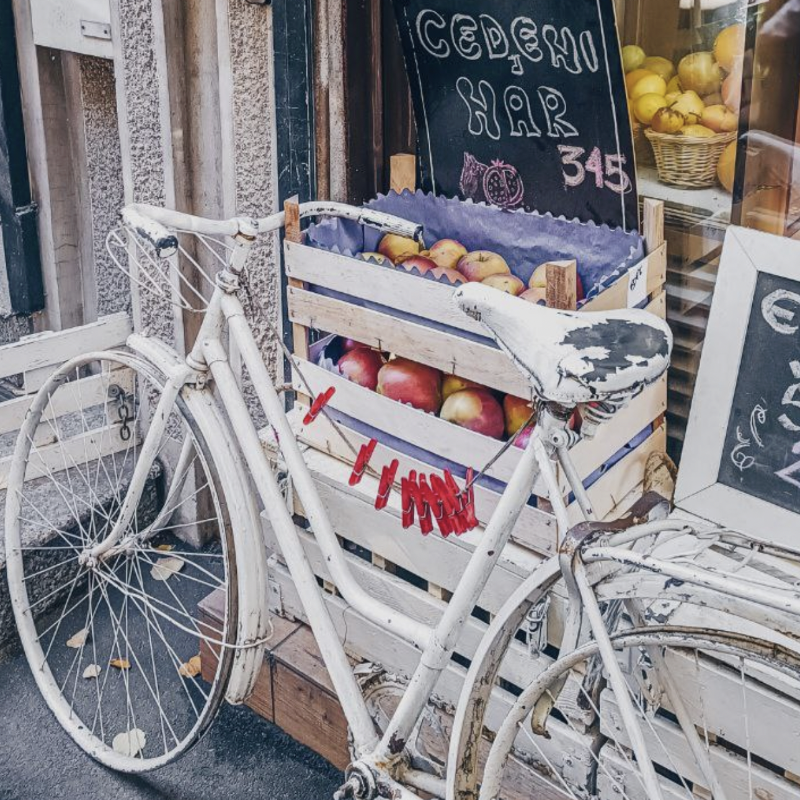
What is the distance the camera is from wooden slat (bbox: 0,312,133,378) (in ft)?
10.9

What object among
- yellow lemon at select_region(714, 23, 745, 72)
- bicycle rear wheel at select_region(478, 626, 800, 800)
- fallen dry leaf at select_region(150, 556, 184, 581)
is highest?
yellow lemon at select_region(714, 23, 745, 72)

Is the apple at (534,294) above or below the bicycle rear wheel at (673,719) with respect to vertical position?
above

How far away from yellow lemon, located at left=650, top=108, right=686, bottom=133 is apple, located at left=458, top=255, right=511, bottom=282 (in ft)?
1.71

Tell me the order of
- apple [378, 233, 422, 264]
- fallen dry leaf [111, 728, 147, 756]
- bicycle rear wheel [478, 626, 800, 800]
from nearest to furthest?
1. bicycle rear wheel [478, 626, 800, 800]
2. apple [378, 233, 422, 264]
3. fallen dry leaf [111, 728, 147, 756]

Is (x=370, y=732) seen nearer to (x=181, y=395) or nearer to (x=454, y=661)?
(x=454, y=661)

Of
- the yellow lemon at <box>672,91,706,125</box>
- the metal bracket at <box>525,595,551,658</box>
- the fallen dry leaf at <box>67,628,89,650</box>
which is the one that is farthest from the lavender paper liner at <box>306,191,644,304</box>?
the fallen dry leaf at <box>67,628,89,650</box>

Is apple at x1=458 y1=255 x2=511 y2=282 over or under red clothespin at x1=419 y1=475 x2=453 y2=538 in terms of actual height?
over

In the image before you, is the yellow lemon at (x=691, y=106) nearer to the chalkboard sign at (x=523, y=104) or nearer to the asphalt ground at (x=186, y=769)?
the chalkboard sign at (x=523, y=104)

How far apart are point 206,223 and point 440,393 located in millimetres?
703

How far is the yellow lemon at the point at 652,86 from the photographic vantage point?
2.51 m

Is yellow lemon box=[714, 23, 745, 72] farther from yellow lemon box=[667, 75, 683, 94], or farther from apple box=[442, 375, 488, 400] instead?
apple box=[442, 375, 488, 400]

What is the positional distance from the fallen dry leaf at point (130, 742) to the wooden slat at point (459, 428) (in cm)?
123

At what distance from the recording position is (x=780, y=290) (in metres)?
2.18

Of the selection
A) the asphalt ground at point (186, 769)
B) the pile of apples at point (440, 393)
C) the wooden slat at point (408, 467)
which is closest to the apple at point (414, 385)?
the pile of apples at point (440, 393)
